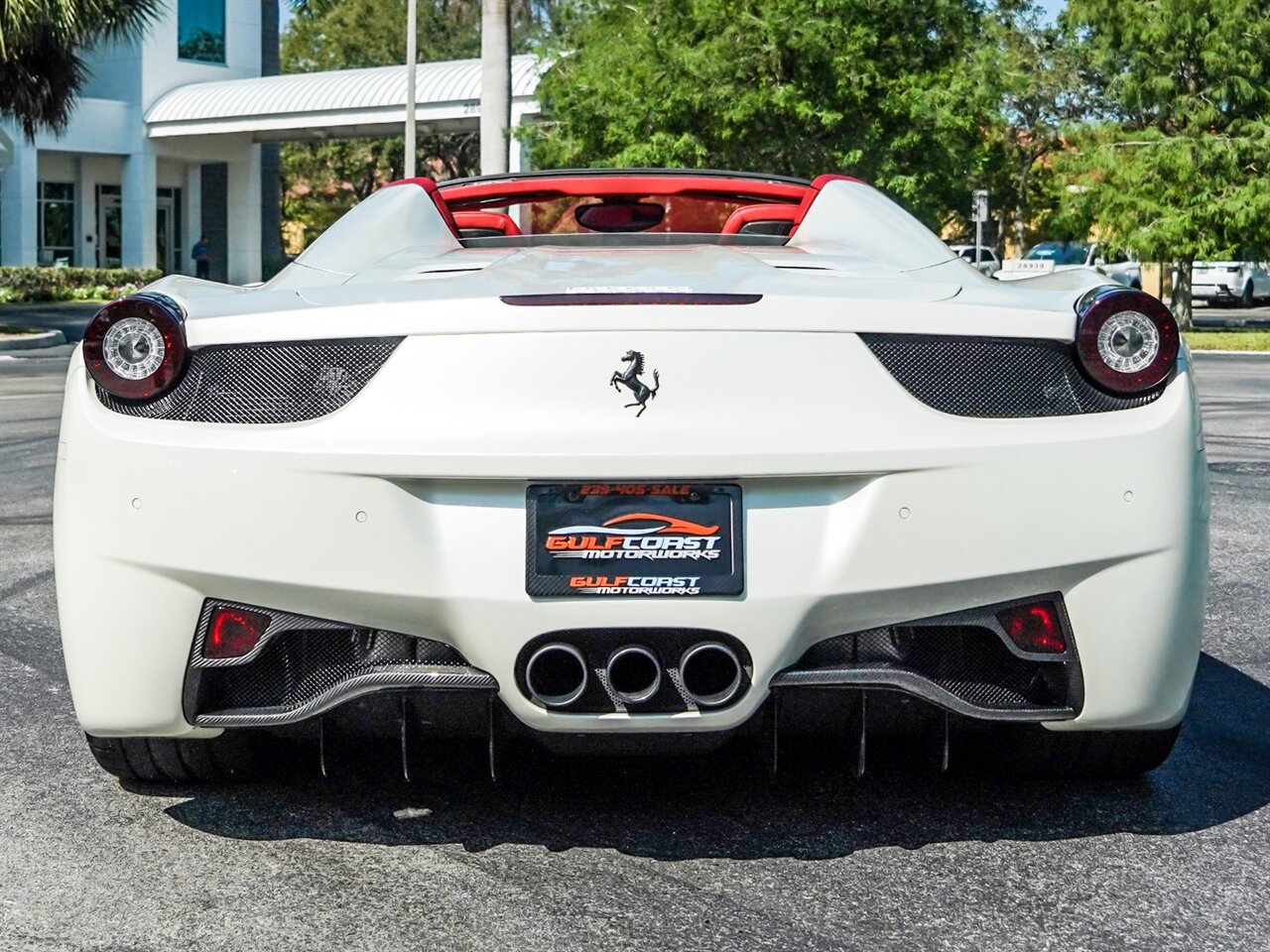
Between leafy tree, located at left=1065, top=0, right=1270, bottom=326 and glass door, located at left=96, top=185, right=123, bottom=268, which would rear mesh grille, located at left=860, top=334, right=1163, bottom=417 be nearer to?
leafy tree, located at left=1065, top=0, right=1270, bottom=326

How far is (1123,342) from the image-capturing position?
123 inches

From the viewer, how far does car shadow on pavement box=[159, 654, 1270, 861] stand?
10.9 ft

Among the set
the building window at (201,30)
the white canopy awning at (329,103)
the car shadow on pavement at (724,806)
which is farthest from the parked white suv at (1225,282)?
the car shadow on pavement at (724,806)

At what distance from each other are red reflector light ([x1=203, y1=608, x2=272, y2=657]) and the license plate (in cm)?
51

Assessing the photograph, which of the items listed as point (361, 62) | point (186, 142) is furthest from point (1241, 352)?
point (361, 62)

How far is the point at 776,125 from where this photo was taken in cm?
2627

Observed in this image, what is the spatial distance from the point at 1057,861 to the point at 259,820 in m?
1.53

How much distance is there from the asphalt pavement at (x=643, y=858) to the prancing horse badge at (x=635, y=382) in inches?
33.6

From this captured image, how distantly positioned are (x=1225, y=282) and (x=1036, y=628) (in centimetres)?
4017

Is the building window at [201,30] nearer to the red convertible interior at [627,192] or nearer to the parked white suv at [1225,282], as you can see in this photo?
the parked white suv at [1225,282]

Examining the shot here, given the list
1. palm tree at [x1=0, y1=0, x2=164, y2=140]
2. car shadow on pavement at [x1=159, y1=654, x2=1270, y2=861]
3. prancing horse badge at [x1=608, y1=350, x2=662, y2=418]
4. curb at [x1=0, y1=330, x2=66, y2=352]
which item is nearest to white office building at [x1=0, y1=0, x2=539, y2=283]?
palm tree at [x1=0, y1=0, x2=164, y2=140]

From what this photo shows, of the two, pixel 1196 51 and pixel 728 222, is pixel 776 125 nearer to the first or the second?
pixel 1196 51

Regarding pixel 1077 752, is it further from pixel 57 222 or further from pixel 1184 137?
pixel 57 222

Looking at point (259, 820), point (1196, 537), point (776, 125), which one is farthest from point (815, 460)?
point (776, 125)
